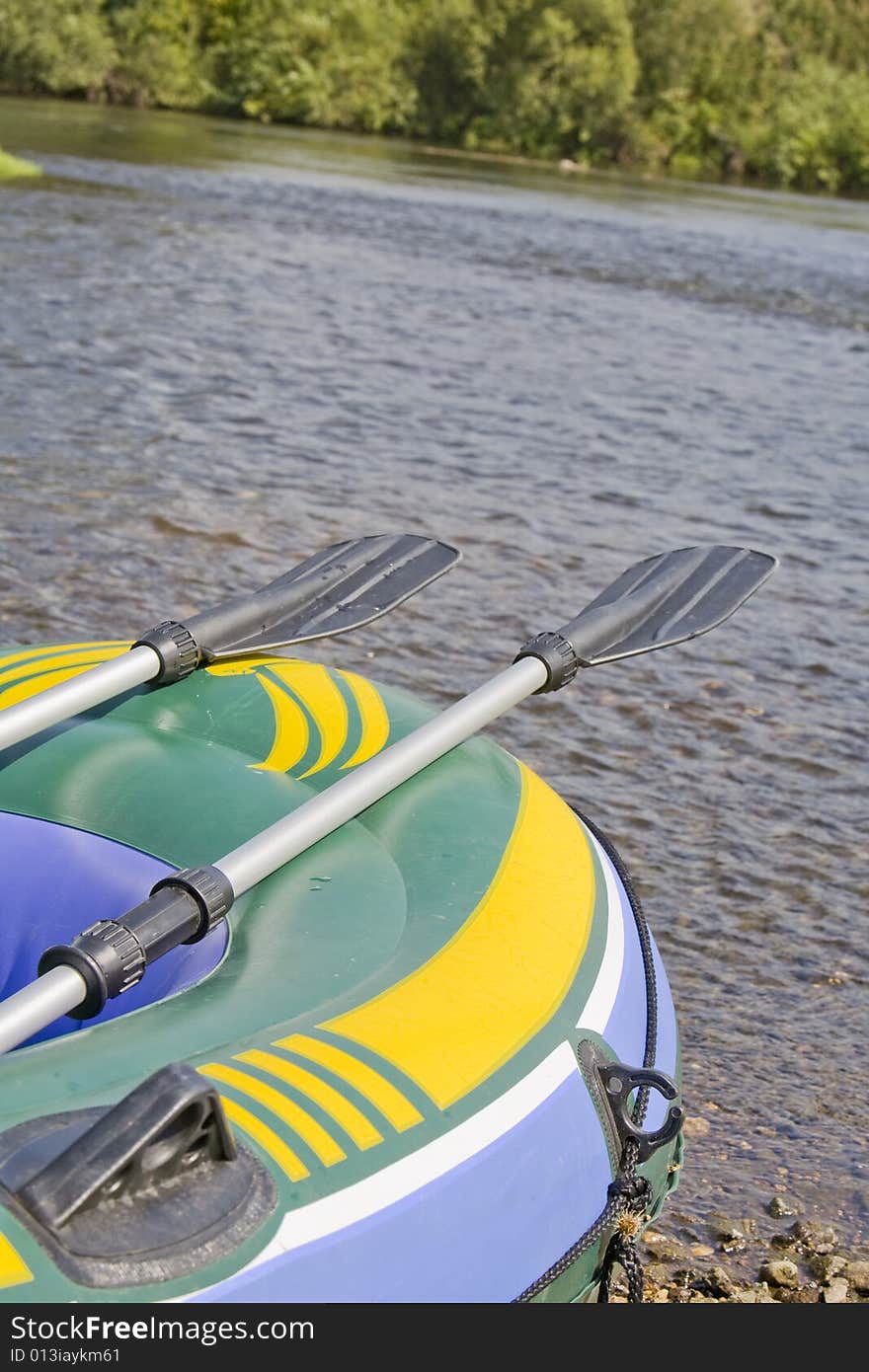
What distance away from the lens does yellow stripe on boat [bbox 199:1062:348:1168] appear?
1.72 m

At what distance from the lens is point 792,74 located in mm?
35219

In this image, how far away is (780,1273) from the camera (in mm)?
2520

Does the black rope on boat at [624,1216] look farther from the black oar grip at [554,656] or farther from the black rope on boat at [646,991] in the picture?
the black oar grip at [554,656]

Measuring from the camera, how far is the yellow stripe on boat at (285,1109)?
1.72 m

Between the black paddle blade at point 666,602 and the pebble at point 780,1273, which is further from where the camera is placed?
the black paddle blade at point 666,602

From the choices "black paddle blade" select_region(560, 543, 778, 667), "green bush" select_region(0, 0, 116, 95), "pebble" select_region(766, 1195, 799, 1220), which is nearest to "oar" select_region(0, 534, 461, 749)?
"black paddle blade" select_region(560, 543, 778, 667)

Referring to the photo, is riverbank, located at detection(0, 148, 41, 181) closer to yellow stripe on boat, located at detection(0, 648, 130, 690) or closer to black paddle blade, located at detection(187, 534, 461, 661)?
black paddle blade, located at detection(187, 534, 461, 661)

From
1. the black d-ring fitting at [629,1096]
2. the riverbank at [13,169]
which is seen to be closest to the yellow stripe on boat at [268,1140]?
the black d-ring fitting at [629,1096]

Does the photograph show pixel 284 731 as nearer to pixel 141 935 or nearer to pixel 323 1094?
pixel 141 935

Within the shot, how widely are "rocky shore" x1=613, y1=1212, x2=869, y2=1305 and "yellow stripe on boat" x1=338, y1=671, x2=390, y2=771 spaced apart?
2.87 ft

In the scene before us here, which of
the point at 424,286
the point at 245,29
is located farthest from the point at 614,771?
the point at 245,29

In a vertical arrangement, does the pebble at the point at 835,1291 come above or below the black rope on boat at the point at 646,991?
below

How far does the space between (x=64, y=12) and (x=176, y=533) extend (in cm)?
2690

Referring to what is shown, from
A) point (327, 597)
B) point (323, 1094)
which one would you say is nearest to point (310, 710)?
point (327, 597)
